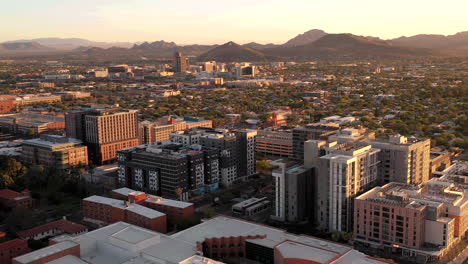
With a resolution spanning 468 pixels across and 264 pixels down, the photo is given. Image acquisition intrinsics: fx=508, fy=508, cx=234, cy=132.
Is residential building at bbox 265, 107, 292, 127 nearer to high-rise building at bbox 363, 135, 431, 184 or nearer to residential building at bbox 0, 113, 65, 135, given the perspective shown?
residential building at bbox 0, 113, 65, 135

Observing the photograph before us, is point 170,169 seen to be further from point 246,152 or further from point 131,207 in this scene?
point 246,152

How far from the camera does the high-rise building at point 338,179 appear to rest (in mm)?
14430

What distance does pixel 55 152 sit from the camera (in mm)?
21984

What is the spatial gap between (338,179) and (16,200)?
1089 cm

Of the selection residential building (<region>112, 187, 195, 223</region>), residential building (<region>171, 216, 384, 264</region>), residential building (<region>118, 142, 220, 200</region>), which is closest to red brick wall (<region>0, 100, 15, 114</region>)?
residential building (<region>118, 142, 220, 200</region>)

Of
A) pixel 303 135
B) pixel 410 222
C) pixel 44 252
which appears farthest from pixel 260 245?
pixel 303 135

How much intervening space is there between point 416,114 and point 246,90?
24.4 meters

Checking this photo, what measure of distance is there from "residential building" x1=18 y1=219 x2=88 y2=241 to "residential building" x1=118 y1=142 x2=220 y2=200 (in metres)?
3.97

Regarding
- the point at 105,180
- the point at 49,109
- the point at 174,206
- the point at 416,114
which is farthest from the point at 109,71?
the point at 174,206

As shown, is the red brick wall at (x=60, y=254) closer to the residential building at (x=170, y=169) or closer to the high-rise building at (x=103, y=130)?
the residential building at (x=170, y=169)

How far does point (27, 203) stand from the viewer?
17625 millimetres

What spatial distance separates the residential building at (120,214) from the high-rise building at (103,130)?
25.1ft

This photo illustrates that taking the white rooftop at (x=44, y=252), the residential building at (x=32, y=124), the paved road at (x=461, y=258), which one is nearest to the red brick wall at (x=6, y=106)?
the residential building at (x=32, y=124)

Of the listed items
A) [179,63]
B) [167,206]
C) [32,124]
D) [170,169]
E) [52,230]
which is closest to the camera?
[52,230]
